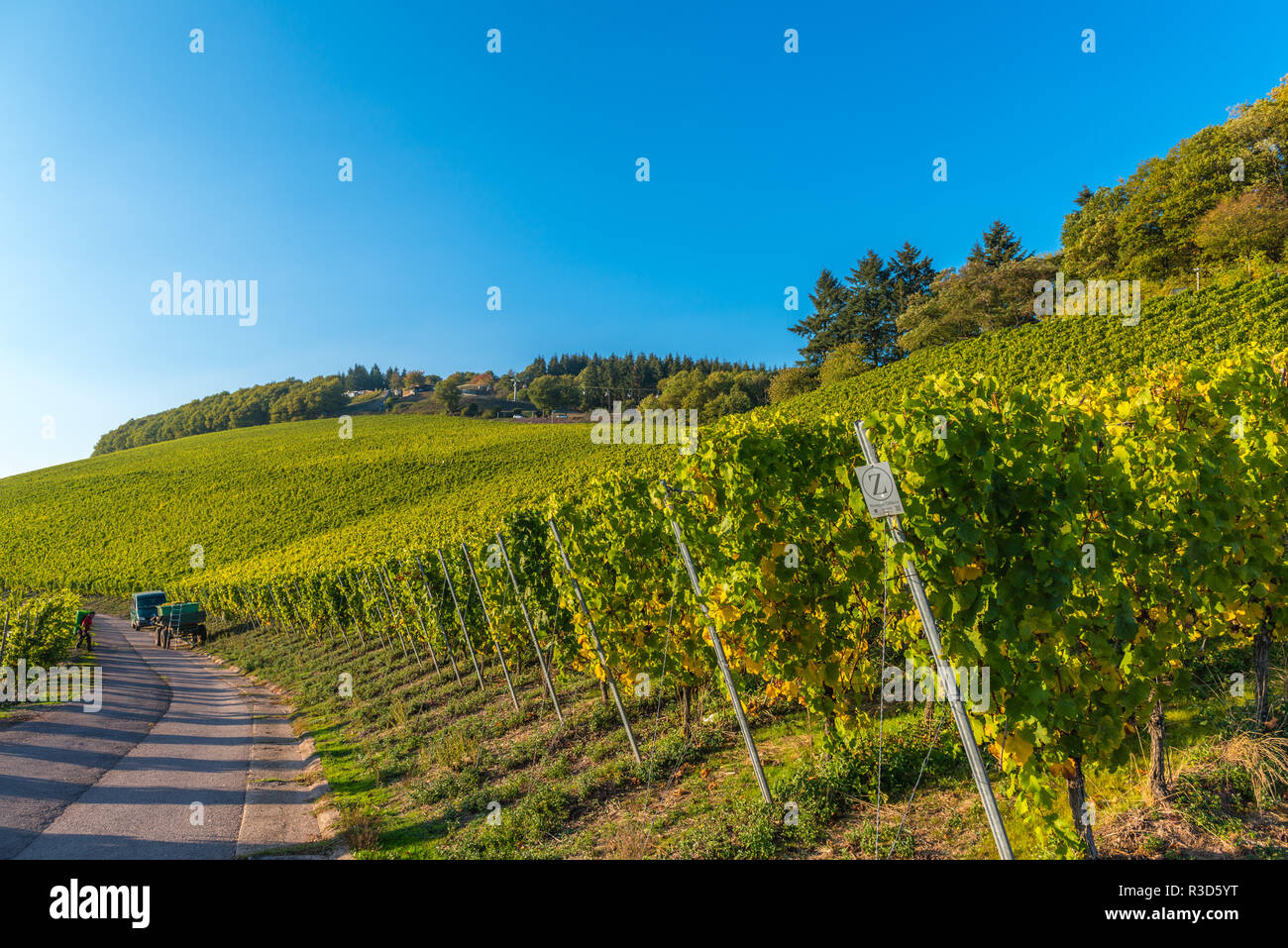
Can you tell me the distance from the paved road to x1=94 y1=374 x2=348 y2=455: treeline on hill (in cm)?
10998

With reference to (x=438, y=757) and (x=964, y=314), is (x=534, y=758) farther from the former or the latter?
(x=964, y=314)

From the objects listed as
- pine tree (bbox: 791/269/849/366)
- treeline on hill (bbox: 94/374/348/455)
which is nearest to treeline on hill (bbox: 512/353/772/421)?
pine tree (bbox: 791/269/849/366)

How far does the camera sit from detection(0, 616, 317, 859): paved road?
617cm

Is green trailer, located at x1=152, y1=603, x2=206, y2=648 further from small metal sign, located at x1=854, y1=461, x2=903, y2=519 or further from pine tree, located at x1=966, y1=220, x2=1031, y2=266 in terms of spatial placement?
pine tree, located at x1=966, y1=220, x2=1031, y2=266

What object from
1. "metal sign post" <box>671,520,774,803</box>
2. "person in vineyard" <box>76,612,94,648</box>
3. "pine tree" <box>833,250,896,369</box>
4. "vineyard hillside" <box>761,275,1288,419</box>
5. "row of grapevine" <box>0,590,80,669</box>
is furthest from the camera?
"pine tree" <box>833,250,896,369</box>

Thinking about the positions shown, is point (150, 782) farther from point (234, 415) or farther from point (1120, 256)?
point (234, 415)

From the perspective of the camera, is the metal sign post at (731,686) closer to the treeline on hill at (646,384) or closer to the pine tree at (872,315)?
the treeline on hill at (646,384)

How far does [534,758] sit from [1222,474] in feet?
25.6

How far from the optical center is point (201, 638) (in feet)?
92.9

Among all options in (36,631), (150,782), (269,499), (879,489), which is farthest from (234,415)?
(879,489)

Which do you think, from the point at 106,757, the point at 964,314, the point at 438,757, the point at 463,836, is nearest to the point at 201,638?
the point at 106,757

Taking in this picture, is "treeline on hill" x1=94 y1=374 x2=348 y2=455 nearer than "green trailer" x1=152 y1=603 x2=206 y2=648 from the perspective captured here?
No

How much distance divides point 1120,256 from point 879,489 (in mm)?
51922

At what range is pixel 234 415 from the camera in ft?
365
